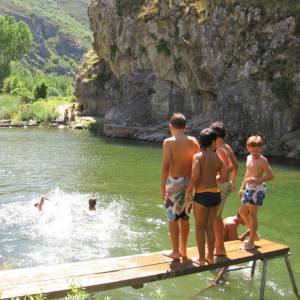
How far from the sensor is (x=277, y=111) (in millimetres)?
45688

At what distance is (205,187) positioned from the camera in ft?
33.4

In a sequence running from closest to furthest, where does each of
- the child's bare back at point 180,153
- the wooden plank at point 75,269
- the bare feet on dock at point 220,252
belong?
the wooden plank at point 75,269, the child's bare back at point 180,153, the bare feet on dock at point 220,252

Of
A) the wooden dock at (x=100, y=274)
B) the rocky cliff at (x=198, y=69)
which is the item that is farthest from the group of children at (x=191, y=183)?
the rocky cliff at (x=198, y=69)

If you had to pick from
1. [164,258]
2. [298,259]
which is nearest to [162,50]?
[298,259]

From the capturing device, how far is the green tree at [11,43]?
444 feet

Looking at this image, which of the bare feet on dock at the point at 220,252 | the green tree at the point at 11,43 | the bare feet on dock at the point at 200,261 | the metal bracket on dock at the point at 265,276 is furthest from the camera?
the green tree at the point at 11,43

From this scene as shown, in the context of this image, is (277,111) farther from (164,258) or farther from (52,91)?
(52,91)

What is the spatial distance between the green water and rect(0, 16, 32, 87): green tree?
101 m

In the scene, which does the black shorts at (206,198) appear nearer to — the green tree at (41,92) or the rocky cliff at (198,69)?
the rocky cliff at (198,69)

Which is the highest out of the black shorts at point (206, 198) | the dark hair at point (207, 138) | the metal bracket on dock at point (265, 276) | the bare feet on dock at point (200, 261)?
the dark hair at point (207, 138)

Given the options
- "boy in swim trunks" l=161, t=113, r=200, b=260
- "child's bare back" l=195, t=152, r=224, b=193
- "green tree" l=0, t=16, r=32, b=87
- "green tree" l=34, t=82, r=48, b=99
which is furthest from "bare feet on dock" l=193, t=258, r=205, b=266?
"green tree" l=0, t=16, r=32, b=87

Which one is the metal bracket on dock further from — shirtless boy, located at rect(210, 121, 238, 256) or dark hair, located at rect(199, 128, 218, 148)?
dark hair, located at rect(199, 128, 218, 148)

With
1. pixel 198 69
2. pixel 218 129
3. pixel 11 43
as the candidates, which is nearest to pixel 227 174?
pixel 218 129

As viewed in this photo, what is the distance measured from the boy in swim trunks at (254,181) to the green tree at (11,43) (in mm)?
130974
